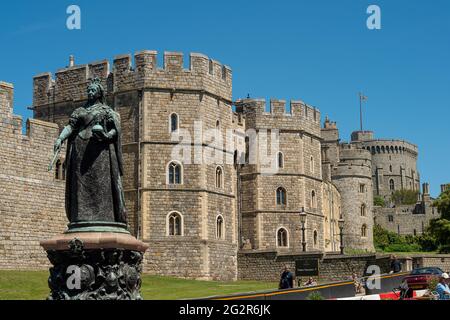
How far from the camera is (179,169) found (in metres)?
38.3

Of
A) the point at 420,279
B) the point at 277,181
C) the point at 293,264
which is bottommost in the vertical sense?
the point at 420,279

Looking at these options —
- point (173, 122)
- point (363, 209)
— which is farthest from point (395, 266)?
point (363, 209)

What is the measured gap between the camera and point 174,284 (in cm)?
3331

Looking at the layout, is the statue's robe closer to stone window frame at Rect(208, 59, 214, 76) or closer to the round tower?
stone window frame at Rect(208, 59, 214, 76)

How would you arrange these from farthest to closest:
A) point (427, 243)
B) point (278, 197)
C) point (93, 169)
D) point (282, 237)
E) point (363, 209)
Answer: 1. point (427, 243)
2. point (363, 209)
3. point (278, 197)
4. point (282, 237)
5. point (93, 169)

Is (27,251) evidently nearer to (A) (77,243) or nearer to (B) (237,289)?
(B) (237,289)

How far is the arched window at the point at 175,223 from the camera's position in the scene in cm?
3794

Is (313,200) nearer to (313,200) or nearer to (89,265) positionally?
(313,200)

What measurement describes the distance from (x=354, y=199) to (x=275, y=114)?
22865mm

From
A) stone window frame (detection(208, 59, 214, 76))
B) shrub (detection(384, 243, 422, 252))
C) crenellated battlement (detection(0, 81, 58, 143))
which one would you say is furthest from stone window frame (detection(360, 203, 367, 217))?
crenellated battlement (detection(0, 81, 58, 143))

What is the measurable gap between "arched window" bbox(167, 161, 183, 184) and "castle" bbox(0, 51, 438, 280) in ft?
0.16

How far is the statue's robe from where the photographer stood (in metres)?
11.8

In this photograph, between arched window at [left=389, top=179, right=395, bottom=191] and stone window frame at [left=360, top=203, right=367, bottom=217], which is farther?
arched window at [left=389, top=179, right=395, bottom=191]
